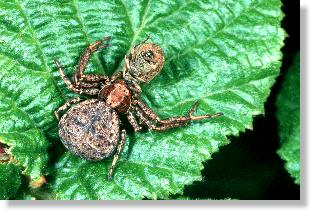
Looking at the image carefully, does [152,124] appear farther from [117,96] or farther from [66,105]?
[66,105]

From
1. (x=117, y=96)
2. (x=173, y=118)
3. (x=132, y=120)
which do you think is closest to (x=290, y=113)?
(x=173, y=118)

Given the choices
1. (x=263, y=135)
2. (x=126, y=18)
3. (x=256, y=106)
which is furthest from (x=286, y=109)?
(x=126, y=18)

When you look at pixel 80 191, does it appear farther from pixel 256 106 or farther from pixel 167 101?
pixel 256 106

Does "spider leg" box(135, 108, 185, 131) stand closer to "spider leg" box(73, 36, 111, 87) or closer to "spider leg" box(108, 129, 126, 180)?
"spider leg" box(108, 129, 126, 180)

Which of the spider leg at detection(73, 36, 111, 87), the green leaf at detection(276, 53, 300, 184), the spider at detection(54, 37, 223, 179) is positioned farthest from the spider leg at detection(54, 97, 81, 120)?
the green leaf at detection(276, 53, 300, 184)

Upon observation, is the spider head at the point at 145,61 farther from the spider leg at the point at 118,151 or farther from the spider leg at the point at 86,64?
the spider leg at the point at 118,151

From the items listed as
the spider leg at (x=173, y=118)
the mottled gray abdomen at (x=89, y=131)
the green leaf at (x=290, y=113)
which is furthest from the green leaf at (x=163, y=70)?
the green leaf at (x=290, y=113)
